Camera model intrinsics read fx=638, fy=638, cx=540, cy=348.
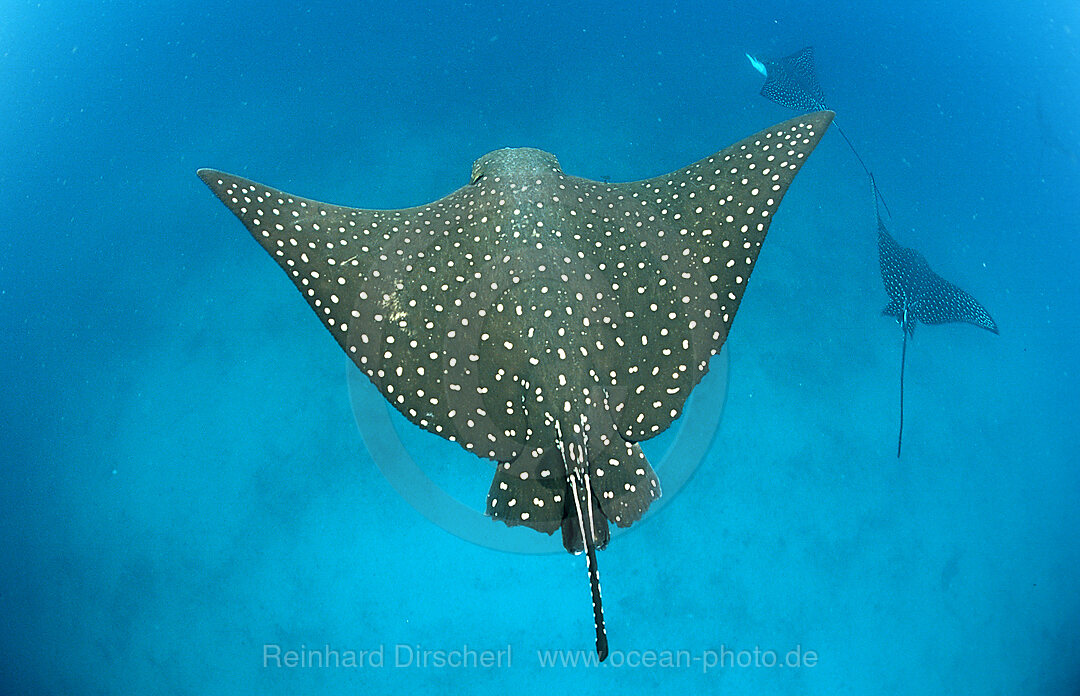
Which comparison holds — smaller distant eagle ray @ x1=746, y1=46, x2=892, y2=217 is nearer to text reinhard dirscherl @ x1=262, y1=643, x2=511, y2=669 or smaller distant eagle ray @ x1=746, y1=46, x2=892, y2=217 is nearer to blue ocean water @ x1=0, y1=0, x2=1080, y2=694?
blue ocean water @ x1=0, y1=0, x2=1080, y2=694

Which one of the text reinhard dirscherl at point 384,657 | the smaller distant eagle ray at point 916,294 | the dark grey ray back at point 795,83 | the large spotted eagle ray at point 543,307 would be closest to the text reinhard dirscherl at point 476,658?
the text reinhard dirscherl at point 384,657

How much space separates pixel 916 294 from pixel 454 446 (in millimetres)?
2324

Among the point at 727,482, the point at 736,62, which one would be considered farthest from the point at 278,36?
the point at 727,482

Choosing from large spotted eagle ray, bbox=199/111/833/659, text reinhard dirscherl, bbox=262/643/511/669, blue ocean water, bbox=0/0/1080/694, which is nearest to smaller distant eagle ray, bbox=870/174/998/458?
blue ocean water, bbox=0/0/1080/694

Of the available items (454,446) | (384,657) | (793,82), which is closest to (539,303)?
(454,446)

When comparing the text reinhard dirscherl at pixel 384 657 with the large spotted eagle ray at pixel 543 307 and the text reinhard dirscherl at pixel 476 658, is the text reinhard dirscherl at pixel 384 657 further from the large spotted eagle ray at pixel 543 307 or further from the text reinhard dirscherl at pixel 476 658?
the large spotted eagle ray at pixel 543 307

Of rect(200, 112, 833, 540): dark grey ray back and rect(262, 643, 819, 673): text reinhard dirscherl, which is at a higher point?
rect(200, 112, 833, 540): dark grey ray back

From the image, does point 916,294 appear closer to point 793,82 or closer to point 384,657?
point 793,82

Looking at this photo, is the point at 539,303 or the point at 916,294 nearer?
the point at 539,303

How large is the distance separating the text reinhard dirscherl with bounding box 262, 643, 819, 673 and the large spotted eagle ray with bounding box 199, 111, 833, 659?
151 centimetres

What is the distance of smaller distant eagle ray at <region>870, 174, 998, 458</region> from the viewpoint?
9.93 feet

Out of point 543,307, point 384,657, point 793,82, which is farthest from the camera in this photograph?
point 384,657

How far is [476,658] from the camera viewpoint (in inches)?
122

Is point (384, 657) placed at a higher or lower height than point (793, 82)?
lower
